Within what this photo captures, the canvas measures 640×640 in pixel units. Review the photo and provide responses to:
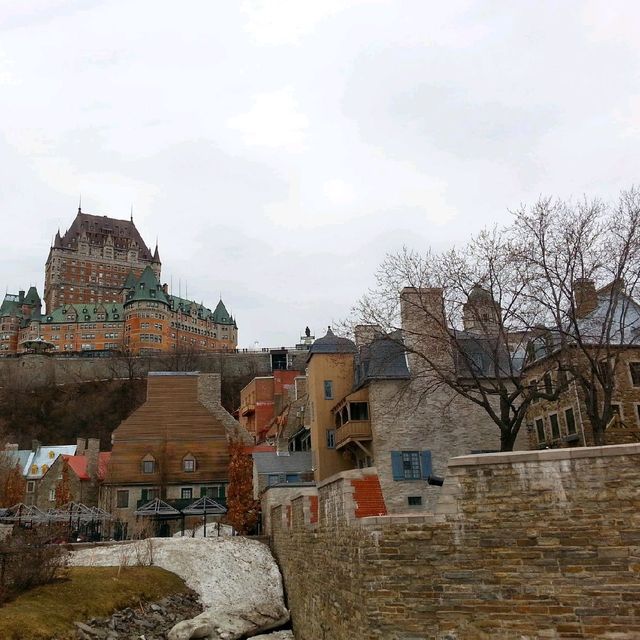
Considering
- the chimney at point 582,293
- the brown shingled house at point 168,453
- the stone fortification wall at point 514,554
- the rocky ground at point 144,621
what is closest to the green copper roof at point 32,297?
the brown shingled house at point 168,453

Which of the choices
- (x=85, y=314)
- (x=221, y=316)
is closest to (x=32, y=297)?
(x=85, y=314)

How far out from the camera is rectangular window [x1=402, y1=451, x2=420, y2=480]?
29.9m

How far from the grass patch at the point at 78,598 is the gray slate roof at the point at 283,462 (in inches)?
501

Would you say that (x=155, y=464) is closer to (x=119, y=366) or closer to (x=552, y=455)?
(x=552, y=455)

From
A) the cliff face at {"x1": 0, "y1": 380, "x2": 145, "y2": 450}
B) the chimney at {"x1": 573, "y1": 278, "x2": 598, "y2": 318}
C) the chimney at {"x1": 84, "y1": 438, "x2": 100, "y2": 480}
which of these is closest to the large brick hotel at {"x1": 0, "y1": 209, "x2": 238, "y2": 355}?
the cliff face at {"x1": 0, "y1": 380, "x2": 145, "y2": 450}

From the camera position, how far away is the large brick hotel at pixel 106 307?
128375 mm

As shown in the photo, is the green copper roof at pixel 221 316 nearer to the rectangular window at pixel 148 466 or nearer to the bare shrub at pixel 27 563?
the rectangular window at pixel 148 466

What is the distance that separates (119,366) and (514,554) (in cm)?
10462

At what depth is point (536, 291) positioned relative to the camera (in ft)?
66.7

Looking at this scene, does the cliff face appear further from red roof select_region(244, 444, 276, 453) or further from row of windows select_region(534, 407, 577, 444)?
row of windows select_region(534, 407, 577, 444)

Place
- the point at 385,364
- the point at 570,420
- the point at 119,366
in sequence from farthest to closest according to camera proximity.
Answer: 1. the point at 119,366
2. the point at 385,364
3. the point at 570,420

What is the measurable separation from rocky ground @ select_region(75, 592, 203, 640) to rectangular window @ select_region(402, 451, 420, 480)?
35.8 ft

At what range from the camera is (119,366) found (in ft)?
356

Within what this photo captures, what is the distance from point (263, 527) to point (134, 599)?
14649 mm
